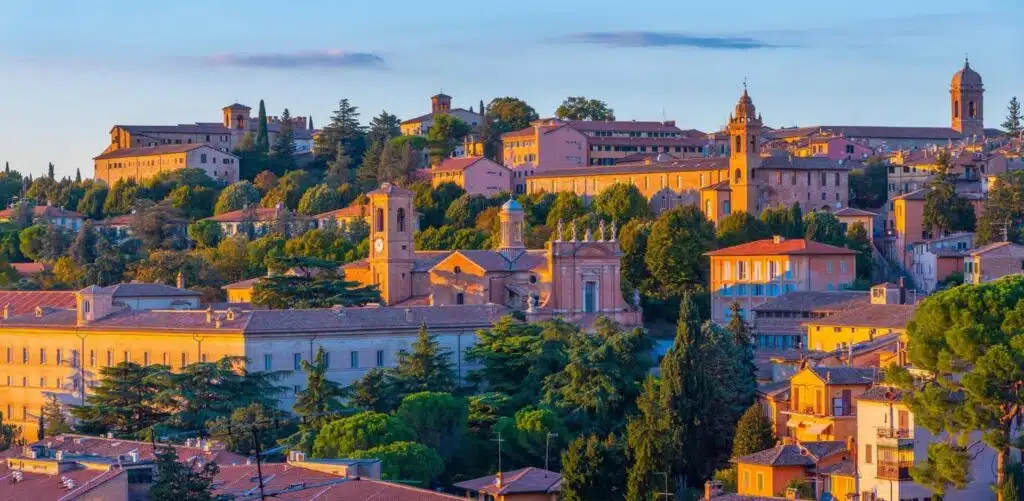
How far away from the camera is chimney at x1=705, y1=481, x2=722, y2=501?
3994cm

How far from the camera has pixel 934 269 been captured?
2638 inches

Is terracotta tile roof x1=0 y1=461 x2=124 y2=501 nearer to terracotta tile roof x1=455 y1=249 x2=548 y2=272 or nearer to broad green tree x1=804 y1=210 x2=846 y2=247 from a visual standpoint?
terracotta tile roof x1=455 y1=249 x2=548 y2=272

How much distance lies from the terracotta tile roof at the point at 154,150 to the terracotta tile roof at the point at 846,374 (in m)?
56.9

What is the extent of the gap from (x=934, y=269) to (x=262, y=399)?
2382cm

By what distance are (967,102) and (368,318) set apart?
49735 millimetres

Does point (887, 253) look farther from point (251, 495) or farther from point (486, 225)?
point (251, 495)

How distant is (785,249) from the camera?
64000 millimetres

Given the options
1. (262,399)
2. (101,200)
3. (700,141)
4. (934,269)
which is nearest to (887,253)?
(934,269)

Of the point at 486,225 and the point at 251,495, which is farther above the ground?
the point at 486,225

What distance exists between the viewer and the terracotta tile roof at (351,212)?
8200 cm

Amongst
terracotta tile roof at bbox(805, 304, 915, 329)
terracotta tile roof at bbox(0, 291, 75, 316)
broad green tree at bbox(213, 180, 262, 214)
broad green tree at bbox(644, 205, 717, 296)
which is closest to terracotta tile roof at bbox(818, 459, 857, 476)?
terracotta tile roof at bbox(805, 304, 915, 329)

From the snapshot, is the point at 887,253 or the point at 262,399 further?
the point at 887,253

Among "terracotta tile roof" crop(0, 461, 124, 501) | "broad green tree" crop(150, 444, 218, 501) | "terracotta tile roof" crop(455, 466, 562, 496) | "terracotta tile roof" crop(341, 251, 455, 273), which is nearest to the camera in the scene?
"broad green tree" crop(150, 444, 218, 501)

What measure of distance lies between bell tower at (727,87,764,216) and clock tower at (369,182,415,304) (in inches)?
548
